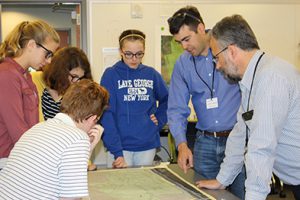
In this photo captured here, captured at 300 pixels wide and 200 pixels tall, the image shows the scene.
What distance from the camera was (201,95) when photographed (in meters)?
2.42

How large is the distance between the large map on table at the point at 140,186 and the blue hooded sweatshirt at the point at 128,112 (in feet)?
1.38

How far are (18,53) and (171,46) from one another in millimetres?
2698

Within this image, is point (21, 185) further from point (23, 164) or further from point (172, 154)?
point (172, 154)

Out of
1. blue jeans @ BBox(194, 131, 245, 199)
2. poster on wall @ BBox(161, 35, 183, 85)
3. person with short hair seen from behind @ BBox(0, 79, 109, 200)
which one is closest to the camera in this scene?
person with short hair seen from behind @ BBox(0, 79, 109, 200)

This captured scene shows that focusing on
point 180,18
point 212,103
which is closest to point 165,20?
point 180,18

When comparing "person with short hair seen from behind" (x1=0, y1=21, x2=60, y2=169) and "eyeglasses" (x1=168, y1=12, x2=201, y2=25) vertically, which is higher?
"eyeglasses" (x1=168, y1=12, x2=201, y2=25)

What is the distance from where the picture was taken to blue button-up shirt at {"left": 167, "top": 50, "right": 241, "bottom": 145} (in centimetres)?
235

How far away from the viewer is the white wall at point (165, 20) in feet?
14.3

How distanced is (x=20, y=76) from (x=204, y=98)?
105 cm

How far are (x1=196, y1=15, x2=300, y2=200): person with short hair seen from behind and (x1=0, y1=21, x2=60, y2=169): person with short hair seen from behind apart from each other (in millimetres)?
860

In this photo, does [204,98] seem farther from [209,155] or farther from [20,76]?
[20,76]

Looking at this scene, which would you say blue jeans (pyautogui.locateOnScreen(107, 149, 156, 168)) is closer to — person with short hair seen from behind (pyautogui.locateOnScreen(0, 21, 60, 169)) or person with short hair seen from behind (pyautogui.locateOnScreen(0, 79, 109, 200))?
person with short hair seen from behind (pyautogui.locateOnScreen(0, 21, 60, 169))

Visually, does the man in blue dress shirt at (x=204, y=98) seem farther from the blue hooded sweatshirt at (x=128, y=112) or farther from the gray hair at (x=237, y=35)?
the gray hair at (x=237, y=35)

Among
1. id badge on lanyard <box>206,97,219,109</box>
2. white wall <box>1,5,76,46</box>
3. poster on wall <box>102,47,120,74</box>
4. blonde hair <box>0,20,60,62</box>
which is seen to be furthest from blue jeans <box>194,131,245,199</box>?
white wall <box>1,5,76,46</box>
